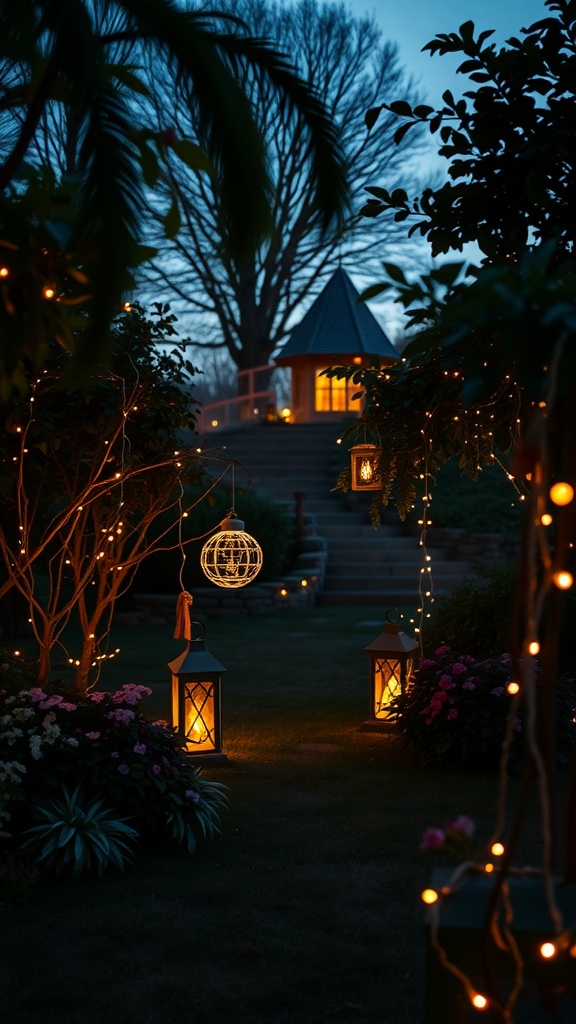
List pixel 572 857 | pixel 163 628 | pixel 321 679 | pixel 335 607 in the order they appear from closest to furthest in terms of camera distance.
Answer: pixel 572 857, pixel 321 679, pixel 163 628, pixel 335 607

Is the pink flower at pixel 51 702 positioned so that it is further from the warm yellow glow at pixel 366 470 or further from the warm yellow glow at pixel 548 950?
the warm yellow glow at pixel 548 950

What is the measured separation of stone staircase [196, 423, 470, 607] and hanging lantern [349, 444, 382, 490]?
17.3 ft

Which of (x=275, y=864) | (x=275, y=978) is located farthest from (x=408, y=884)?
(x=275, y=978)

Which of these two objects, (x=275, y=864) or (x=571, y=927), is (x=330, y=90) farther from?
(x=571, y=927)

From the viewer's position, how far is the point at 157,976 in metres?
3.53

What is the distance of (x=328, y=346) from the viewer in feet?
82.8

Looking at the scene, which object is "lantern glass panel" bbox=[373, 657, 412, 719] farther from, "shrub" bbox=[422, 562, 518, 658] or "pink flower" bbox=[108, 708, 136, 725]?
"pink flower" bbox=[108, 708, 136, 725]

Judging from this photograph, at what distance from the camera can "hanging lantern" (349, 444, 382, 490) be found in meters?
7.12

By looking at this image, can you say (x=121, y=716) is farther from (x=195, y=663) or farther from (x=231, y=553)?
(x=231, y=553)

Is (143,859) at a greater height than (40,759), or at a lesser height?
lesser

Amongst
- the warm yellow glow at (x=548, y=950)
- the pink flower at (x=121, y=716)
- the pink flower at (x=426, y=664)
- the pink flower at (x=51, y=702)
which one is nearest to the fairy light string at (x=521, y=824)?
the warm yellow glow at (x=548, y=950)

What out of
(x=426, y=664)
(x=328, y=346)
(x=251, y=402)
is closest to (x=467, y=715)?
(x=426, y=664)

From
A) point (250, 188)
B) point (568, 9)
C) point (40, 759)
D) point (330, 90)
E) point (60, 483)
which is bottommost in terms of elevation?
point (40, 759)

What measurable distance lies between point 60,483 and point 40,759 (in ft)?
8.55
